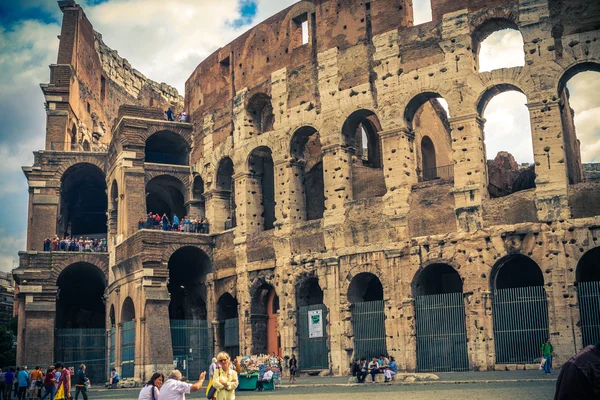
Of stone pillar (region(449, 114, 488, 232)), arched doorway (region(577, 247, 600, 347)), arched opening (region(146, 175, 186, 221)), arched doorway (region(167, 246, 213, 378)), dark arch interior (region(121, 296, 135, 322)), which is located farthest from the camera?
arched opening (region(146, 175, 186, 221))

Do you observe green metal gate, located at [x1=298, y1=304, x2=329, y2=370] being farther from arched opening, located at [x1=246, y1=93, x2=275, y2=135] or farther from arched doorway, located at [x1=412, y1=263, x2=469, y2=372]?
arched opening, located at [x1=246, y1=93, x2=275, y2=135]

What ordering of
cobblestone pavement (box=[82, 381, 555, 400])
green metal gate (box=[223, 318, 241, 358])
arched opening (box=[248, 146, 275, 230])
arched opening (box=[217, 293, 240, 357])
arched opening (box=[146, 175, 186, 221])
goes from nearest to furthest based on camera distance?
cobblestone pavement (box=[82, 381, 555, 400])
green metal gate (box=[223, 318, 241, 358])
arched opening (box=[217, 293, 240, 357])
arched opening (box=[248, 146, 275, 230])
arched opening (box=[146, 175, 186, 221])

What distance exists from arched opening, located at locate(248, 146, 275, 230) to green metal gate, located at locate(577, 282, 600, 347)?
38.4 feet

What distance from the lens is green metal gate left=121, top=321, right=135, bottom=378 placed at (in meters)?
27.3

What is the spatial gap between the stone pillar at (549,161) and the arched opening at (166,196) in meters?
15.1

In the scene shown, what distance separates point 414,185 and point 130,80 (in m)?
27.9

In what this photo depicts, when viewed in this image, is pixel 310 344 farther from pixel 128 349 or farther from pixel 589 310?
pixel 589 310

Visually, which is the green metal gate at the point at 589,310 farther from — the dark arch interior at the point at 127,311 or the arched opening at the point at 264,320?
the dark arch interior at the point at 127,311

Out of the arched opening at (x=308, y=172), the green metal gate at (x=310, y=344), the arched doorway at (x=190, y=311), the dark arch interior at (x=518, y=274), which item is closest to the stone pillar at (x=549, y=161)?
the dark arch interior at (x=518, y=274)

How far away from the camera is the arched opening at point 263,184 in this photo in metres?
27.8

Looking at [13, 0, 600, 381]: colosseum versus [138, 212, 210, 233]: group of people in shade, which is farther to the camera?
[138, 212, 210, 233]: group of people in shade

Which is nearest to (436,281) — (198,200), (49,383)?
(198,200)

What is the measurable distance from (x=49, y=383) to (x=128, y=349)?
35.8 feet

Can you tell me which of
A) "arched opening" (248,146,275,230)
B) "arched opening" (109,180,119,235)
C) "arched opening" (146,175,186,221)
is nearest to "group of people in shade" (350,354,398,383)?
"arched opening" (248,146,275,230)
